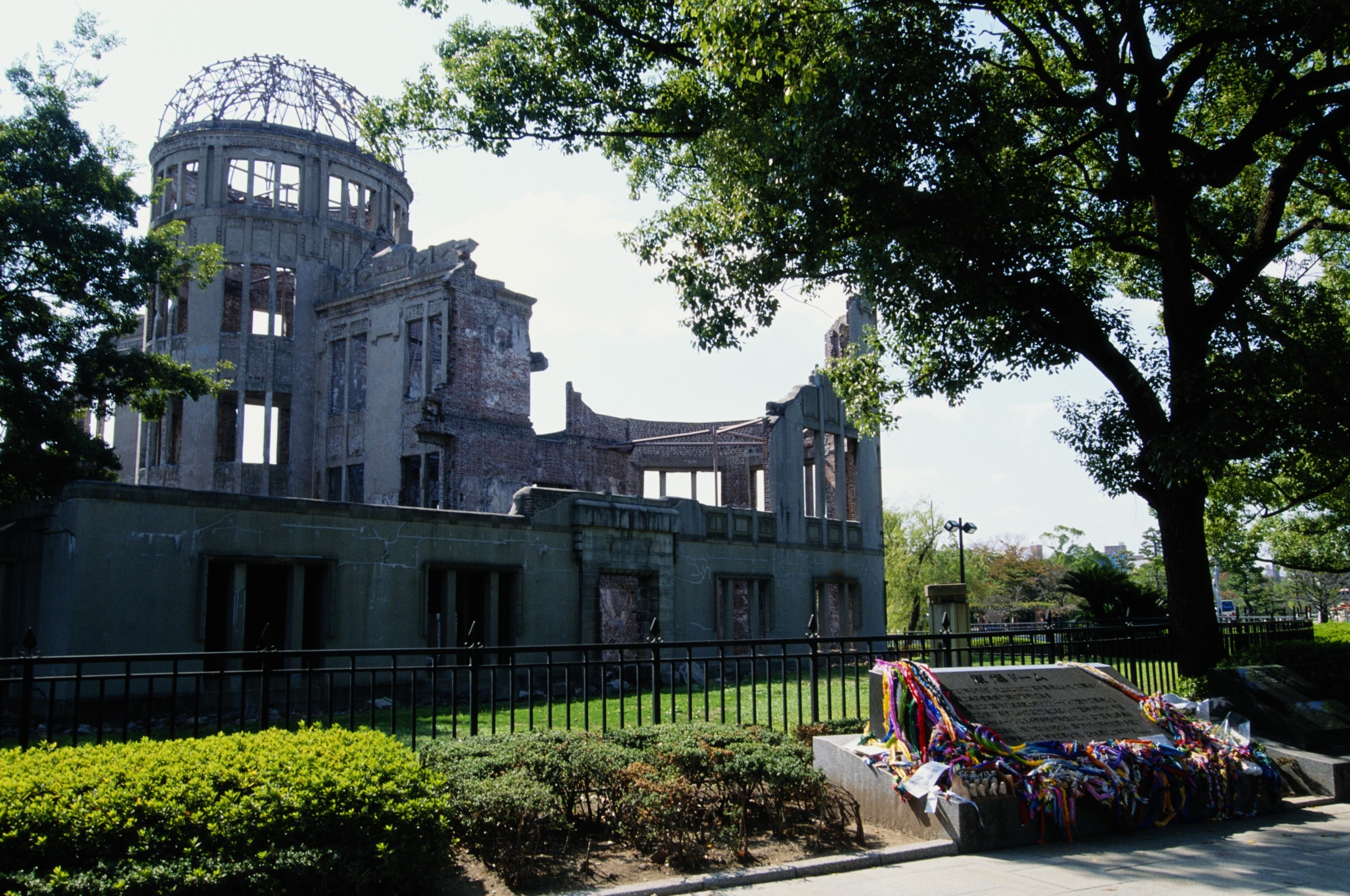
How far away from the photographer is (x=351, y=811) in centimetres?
553

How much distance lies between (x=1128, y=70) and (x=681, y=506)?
14.5 metres

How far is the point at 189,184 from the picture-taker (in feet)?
122

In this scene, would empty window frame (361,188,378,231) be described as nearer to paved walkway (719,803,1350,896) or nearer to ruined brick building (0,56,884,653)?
ruined brick building (0,56,884,653)

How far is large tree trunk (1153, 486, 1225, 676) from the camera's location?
12.0 meters

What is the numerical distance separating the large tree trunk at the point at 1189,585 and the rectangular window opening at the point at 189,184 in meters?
35.4

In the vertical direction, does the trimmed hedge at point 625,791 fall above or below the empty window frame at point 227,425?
below

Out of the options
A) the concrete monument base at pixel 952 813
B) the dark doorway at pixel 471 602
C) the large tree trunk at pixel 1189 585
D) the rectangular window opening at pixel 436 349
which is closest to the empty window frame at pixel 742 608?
the dark doorway at pixel 471 602

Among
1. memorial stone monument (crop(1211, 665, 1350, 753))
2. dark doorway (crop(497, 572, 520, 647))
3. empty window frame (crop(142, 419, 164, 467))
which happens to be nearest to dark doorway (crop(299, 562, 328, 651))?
dark doorway (crop(497, 572, 520, 647))

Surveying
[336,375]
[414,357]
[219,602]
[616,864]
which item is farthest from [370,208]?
[616,864]

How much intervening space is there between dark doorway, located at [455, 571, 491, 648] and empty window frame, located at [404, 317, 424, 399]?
12618 millimetres

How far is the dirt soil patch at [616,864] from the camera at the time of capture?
241 inches

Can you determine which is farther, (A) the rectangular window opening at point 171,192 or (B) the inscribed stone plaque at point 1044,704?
(A) the rectangular window opening at point 171,192

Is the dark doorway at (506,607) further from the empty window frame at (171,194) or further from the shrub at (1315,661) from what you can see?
the empty window frame at (171,194)

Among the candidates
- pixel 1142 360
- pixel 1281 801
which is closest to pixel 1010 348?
pixel 1142 360
